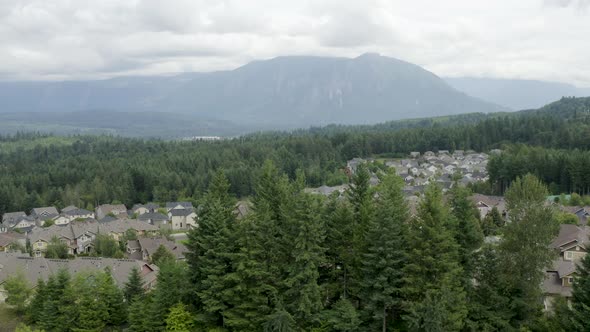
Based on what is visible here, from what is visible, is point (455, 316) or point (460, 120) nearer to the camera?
point (455, 316)

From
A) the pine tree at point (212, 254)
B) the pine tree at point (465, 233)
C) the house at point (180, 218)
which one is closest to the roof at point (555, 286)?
the pine tree at point (465, 233)

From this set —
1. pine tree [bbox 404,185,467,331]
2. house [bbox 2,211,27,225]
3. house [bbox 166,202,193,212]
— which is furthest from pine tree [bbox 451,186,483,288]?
house [bbox 2,211,27,225]

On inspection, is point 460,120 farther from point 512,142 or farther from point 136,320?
point 136,320

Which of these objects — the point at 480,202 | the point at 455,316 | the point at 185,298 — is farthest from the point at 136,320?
the point at 480,202

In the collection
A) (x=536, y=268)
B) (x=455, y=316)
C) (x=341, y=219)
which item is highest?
(x=341, y=219)

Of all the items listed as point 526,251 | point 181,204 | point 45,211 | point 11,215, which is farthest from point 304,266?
point 11,215

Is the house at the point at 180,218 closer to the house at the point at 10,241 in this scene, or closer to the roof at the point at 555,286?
the house at the point at 10,241
